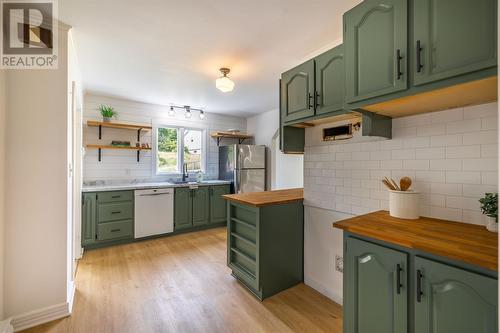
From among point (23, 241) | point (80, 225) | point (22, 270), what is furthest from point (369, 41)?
point (80, 225)

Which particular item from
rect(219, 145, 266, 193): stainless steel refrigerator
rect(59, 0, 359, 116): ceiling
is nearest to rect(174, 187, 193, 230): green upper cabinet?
rect(219, 145, 266, 193): stainless steel refrigerator

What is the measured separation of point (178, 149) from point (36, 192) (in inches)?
121

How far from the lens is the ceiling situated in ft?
5.72

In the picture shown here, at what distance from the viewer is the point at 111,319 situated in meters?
1.90

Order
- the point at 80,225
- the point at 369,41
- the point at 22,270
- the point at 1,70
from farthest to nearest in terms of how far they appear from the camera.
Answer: the point at 80,225 < the point at 22,270 < the point at 1,70 < the point at 369,41

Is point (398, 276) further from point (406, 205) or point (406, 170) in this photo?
point (406, 170)

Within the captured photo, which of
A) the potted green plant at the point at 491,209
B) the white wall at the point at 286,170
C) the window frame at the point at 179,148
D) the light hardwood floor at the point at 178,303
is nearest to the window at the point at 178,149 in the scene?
the window frame at the point at 179,148

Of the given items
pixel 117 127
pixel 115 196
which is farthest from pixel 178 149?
pixel 115 196

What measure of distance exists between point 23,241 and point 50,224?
0.20 m

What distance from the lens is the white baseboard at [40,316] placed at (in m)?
1.77

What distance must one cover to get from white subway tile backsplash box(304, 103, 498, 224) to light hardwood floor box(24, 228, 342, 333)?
96cm

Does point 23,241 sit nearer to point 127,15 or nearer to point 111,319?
point 111,319

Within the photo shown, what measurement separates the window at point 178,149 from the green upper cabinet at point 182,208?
0.75 metres

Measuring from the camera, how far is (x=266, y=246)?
2.19 metres
